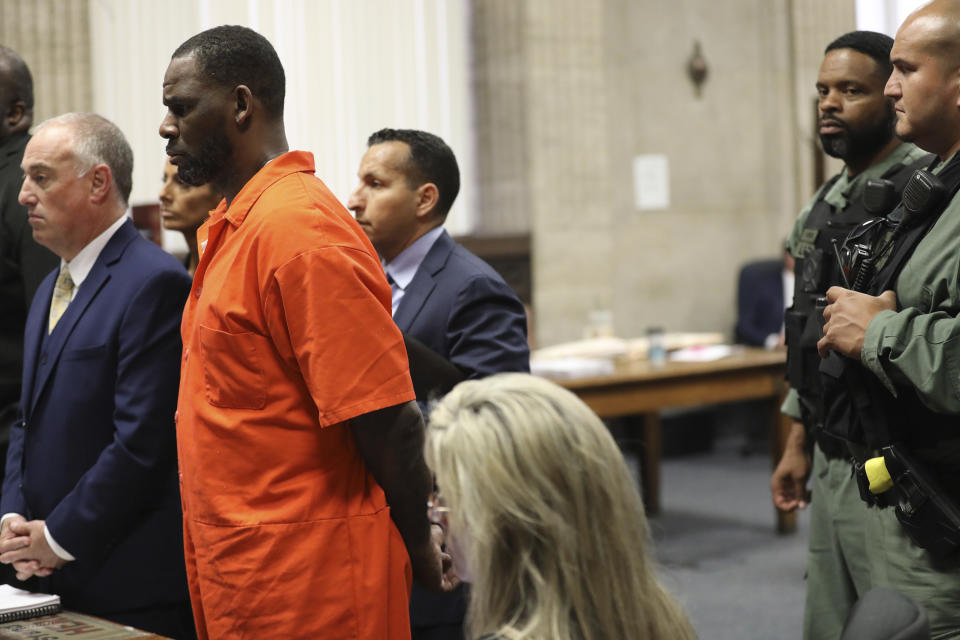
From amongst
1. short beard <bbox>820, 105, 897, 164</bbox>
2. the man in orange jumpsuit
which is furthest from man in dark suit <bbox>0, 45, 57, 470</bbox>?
short beard <bbox>820, 105, 897, 164</bbox>

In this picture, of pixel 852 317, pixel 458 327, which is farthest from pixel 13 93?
pixel 852 317

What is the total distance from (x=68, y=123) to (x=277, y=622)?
4.34 feet

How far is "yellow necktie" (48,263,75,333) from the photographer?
8.36 ft

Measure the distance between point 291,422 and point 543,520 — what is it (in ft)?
2.05

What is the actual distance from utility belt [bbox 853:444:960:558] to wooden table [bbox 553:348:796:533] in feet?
9.46

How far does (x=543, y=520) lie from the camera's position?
53.3 inches

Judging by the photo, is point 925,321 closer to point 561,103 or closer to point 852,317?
point 852,317

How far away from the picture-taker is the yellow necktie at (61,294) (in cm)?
255

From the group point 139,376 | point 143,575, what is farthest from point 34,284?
point 143,575

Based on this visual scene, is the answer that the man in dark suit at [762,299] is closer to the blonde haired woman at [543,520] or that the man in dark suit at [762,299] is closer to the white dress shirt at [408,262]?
the white dress shirt at [408,262]

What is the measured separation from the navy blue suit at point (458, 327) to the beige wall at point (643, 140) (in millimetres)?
5042

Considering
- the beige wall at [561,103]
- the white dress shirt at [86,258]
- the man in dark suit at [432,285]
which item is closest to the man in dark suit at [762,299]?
the beige wall at [561,103]

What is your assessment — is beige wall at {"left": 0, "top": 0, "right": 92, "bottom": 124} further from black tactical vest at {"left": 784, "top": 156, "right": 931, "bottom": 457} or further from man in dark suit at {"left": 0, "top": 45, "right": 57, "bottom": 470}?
black tactical vest at {"left": 784, "top": 156, "right": 931, "bottom": 457}

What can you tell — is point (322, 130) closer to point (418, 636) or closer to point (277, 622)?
point (418, 636)
